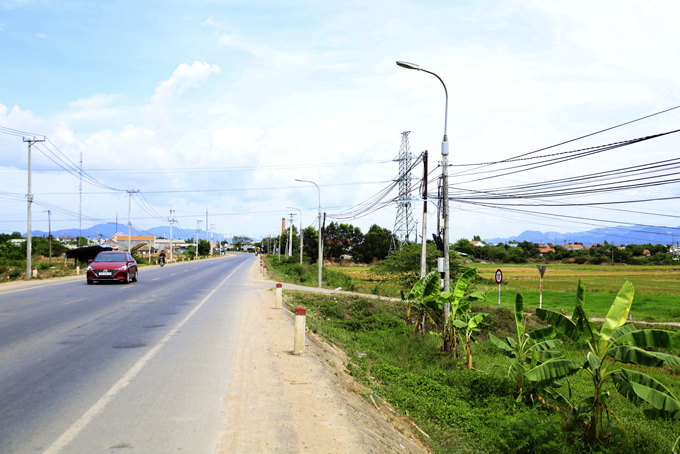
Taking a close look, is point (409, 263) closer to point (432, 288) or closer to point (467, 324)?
point (432, 288)

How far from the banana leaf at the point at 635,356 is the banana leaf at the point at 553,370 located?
1.87ft

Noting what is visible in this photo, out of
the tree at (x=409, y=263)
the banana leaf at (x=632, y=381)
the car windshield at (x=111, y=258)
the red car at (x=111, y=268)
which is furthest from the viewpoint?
the tree at (x=409, y=263)

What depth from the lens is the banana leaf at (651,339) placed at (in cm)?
589

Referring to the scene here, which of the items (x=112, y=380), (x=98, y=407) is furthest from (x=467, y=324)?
(x=98, y=407)

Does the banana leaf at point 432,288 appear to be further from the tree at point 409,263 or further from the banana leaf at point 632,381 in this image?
the tree at point 409,263

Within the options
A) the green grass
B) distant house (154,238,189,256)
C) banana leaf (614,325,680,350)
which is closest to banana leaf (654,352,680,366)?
banana leaf (614,325,680,350)

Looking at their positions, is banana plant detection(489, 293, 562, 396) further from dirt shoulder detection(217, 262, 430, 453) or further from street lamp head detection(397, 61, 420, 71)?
street lamp head detection(397, 61, 420, 71)

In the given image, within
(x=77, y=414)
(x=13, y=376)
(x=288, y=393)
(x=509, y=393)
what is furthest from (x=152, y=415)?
(x=509, y=393)

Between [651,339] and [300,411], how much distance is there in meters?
4.85

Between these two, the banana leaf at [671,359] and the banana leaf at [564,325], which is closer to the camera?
the banana leaf at [671,359]

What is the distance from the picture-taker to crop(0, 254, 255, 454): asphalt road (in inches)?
183

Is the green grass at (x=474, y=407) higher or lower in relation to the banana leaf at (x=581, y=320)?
lower

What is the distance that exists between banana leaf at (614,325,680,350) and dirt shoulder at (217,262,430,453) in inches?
131

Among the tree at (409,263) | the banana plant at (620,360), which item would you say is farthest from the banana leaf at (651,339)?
the tree at (409,263)
